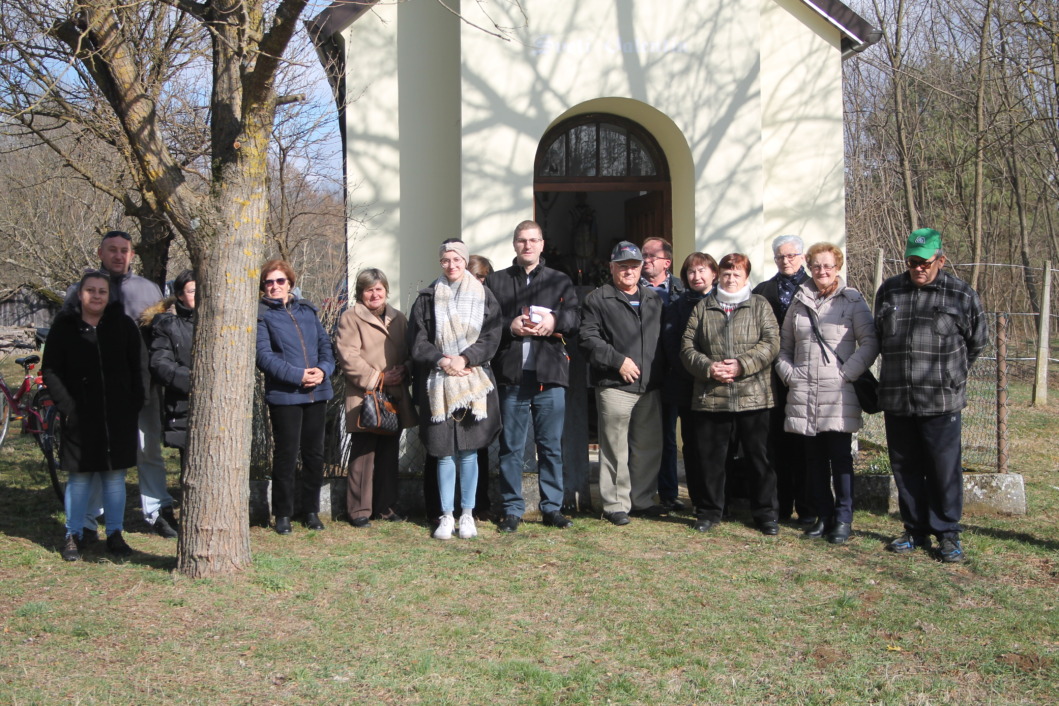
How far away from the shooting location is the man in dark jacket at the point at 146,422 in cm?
642

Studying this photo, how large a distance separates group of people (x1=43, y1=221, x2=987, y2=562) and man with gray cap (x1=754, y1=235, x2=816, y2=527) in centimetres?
2

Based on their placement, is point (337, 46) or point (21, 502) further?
point (337, 46)

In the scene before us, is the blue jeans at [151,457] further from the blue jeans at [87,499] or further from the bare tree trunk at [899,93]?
the bare tree trunk at [899,93]

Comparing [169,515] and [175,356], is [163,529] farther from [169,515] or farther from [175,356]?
[175,356]

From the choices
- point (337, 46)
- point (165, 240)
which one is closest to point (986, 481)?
point (337, 46)

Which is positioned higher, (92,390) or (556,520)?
(92,390)

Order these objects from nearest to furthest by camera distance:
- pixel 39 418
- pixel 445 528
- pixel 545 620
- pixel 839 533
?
1. pixel 545 620
2. pixel 839 533
3. pixel 445 528
4. pixel 39 418

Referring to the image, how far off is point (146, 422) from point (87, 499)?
27.8 inches

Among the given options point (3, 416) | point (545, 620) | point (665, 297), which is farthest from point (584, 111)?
point (3, 416)

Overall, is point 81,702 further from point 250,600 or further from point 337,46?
point 337,46

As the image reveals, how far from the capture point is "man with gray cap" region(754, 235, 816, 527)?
6379 mm

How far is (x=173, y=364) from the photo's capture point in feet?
20.4

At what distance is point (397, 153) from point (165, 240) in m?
3.51

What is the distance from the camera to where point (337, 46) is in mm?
9383
